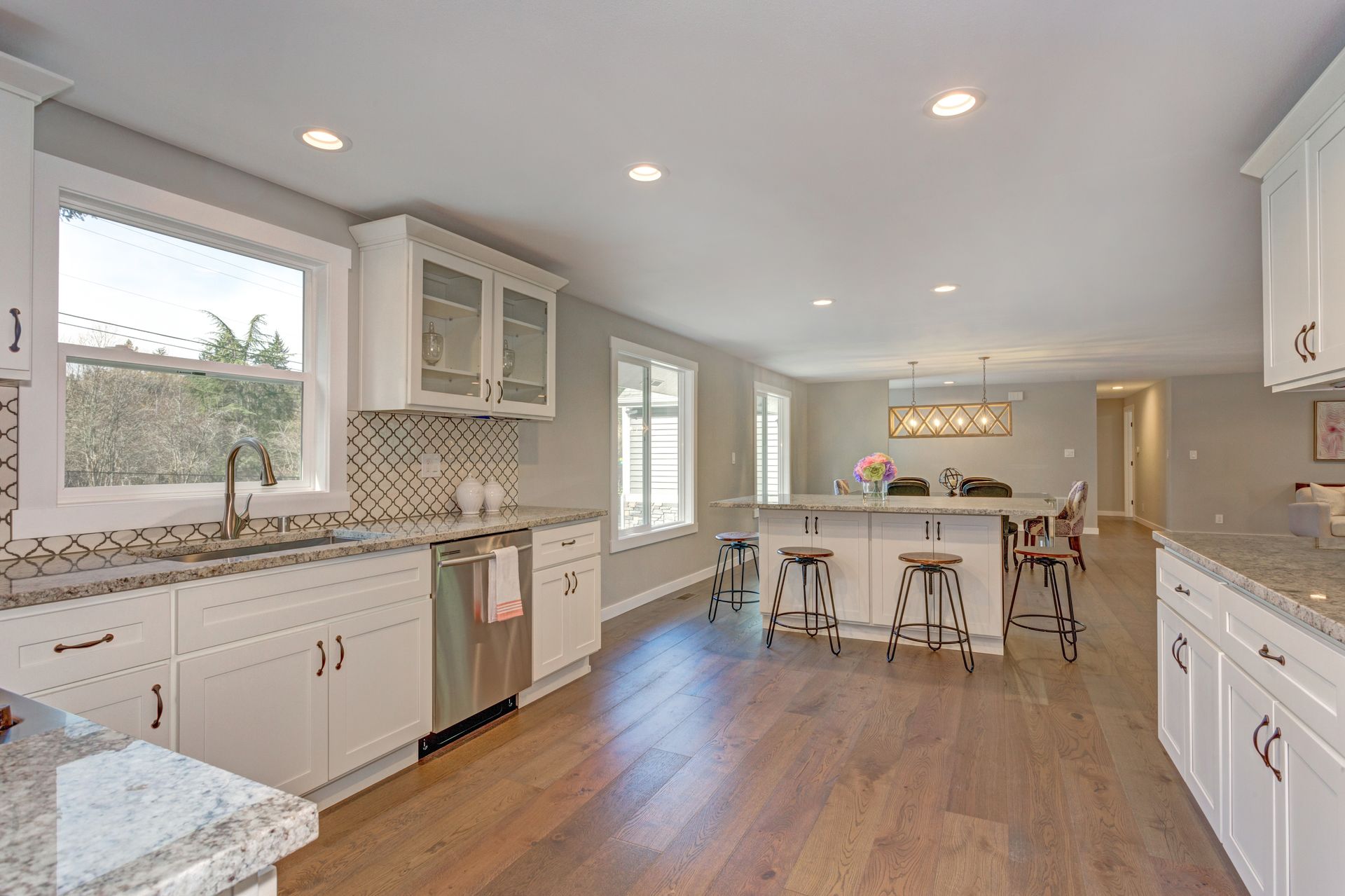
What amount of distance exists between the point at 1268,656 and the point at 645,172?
2426 millimetres

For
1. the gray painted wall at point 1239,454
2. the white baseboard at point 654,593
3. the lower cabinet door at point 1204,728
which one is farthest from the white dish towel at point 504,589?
the gray painted wall at point 1239,454

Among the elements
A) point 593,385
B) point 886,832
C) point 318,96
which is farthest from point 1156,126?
point 593,385

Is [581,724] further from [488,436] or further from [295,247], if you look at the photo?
[295,247]

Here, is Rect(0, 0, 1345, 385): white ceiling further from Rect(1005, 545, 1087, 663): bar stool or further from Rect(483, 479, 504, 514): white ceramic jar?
Rect(1005, 545, 1087, 663): bar stool

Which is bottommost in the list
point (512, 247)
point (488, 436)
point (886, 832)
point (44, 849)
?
point (886, 832)

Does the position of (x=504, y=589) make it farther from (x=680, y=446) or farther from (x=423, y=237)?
(x=680, y=446)

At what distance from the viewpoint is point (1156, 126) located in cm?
231

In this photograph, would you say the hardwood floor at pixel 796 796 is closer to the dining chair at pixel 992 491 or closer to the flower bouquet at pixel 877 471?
the flower bouquet at pixel 877 471

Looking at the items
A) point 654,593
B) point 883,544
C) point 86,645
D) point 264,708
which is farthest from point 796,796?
point 654,593

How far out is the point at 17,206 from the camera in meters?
1.88

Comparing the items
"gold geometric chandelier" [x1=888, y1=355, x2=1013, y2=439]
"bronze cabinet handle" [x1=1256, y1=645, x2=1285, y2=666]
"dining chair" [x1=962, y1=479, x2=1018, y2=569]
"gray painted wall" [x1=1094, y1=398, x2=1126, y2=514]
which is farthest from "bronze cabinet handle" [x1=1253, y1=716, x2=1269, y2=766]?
"gray painted wall" [x1=1094, y1=398, x2=1126, y2=514]

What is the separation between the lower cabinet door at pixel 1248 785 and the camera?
1.64 metres

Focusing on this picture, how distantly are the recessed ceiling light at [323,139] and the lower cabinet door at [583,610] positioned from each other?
214cm

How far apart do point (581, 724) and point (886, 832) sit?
1.41 metres
